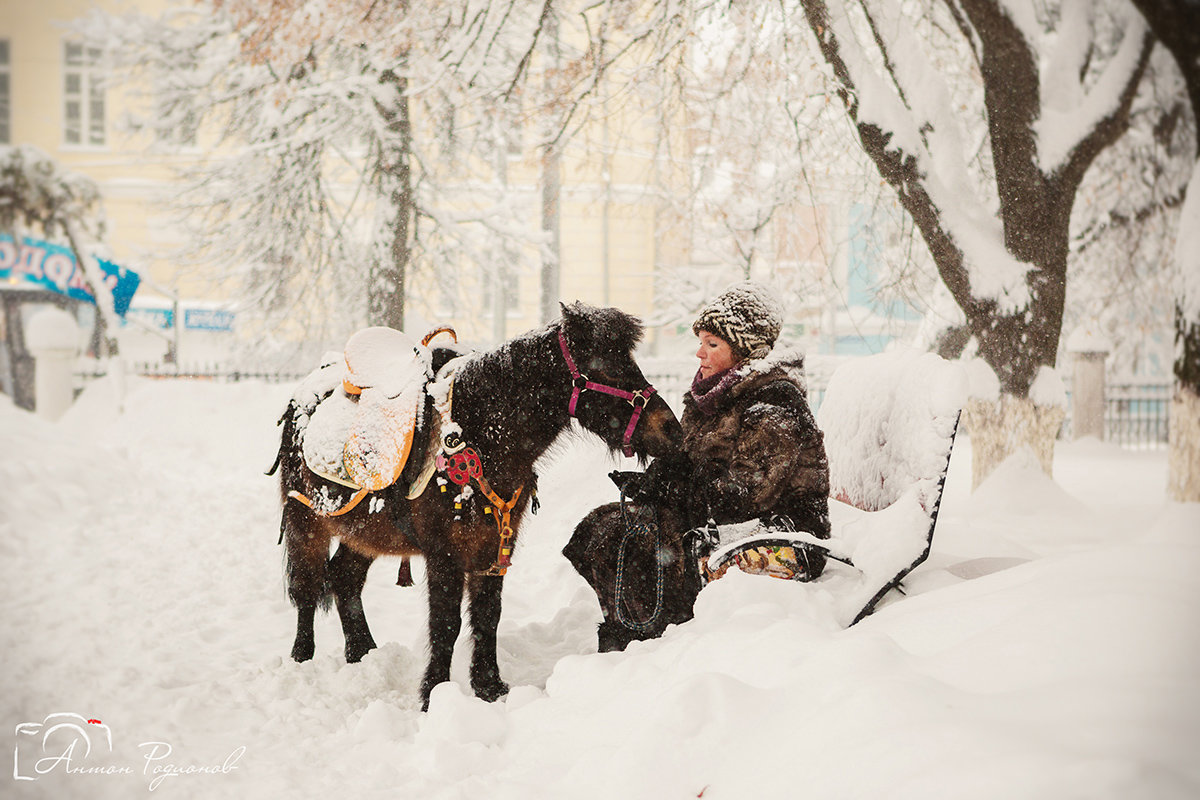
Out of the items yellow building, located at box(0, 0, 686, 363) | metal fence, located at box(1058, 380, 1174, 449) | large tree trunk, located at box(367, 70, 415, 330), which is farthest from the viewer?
large tree trunk, located at box(367, 70, 415, 330)

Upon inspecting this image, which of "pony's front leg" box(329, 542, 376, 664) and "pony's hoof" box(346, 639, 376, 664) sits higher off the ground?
"pony's front leg" box(329, 542, 376, 664)

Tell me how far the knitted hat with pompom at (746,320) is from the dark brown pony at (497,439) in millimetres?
324

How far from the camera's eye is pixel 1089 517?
2070 millimetres

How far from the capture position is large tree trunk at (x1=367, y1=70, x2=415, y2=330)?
803 centimetres

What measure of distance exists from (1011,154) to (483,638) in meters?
2.27

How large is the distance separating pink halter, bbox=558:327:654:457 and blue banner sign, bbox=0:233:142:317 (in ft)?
5.25

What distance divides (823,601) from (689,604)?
0.54 metres

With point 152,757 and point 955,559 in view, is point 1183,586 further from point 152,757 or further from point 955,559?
point 152,757

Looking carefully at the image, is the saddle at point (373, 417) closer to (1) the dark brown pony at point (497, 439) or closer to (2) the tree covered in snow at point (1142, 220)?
(1) the dark brown pony at point (497, 439)

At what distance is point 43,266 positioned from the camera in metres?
2.37

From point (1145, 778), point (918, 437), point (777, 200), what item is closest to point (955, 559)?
point (918, 437)

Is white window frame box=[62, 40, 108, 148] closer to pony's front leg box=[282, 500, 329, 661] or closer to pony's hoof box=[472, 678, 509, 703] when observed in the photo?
pony's front leg box=[282, 500, 329, 661]

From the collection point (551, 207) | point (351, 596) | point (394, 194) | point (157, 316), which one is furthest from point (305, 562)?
point (394, 194)

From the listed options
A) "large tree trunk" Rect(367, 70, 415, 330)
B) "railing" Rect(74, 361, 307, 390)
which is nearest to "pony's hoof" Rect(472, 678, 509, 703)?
"large tree trunk" Rect(367, 70, 415, 330)
